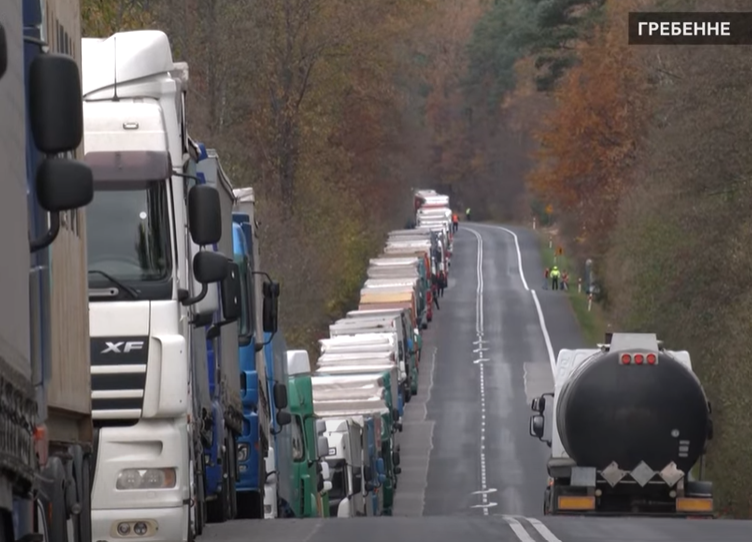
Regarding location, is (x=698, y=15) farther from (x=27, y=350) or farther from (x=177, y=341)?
(x=27, y=350)

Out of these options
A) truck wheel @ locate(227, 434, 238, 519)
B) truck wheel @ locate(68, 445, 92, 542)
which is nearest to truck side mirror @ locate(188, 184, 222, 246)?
truck wheel @ locate(68, 445, 92, 542)

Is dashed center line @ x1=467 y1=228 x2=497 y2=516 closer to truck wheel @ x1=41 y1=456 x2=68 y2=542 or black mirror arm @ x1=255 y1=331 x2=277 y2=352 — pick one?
black mirror arm @ x1=255 y1=331 x2=277 y2=352

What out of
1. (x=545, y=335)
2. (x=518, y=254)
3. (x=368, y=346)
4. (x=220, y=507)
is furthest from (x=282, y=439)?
(x=518, y=254)

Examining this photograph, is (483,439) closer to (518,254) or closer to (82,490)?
(82,490)

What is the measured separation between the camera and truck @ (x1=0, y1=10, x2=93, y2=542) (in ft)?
19.8

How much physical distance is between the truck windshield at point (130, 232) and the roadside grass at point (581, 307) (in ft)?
192

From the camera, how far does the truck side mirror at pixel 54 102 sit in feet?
20.4

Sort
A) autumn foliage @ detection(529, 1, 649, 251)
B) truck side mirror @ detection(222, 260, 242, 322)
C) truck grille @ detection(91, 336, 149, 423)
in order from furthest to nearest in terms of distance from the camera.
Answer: autumn foliage @ detection(529, 1, 649, 251) < truck side mirror @ detection(222, 260, 242, 322) < truck grille @ detection(91, 336, 149, 423)

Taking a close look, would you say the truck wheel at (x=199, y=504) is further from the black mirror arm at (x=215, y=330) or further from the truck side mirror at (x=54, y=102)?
the truck side mirror at (x=54, y=102)

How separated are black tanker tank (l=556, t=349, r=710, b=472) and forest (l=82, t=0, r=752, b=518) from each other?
718 cm

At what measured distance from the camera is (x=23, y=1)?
739 centimetres

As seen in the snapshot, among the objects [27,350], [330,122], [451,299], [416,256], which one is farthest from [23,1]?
[451,299]

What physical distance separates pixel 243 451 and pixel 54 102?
12060mm

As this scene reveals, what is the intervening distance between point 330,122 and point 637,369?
1917 inches
